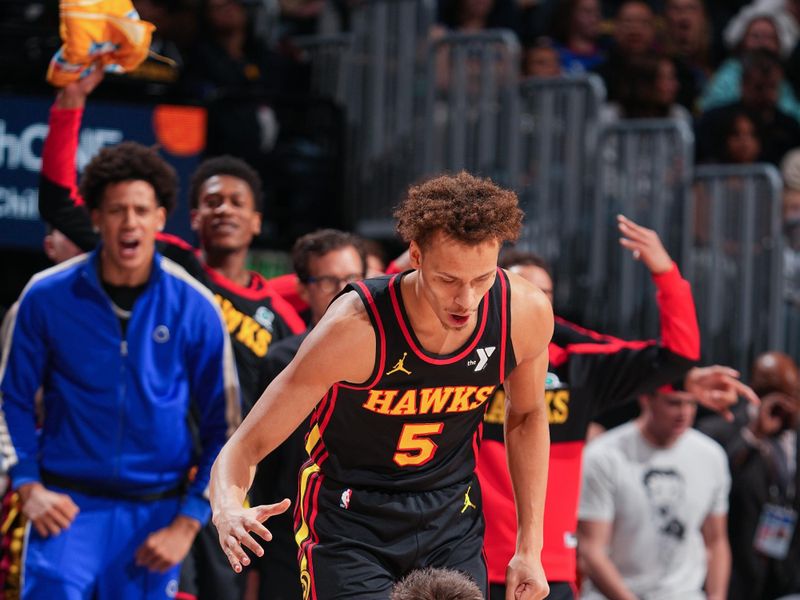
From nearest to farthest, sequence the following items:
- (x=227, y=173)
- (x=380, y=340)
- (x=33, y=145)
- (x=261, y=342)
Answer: (x=380, y=340) < (x=261, y=342) < (x=227, y=173) < (x=33, y=145)

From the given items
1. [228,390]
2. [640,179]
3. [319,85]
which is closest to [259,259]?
[319,85]

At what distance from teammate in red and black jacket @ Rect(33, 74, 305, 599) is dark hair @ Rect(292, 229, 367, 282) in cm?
25

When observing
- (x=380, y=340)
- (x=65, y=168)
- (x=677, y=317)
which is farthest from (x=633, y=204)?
(x=380, y=340)

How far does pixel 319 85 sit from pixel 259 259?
1.66 meters

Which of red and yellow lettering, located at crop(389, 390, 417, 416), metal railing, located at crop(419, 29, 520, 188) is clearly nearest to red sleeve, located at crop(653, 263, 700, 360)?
red and yellow lettering, located at crop(389, 390, 417, 416)

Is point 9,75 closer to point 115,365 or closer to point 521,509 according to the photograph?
point 115,365

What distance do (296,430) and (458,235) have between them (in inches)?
73.2

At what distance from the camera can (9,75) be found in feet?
25.5

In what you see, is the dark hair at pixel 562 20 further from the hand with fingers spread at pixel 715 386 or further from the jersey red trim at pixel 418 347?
the jersey red trim at pixel 418 347

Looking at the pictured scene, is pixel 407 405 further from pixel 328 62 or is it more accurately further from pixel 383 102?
pixel 328 62

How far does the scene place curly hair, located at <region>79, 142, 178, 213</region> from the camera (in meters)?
5.20

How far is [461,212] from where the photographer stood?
3.59 metres

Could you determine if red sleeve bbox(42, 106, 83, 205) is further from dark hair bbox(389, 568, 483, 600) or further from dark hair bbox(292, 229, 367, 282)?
dark hair bbox(389, 568, 483, 600)

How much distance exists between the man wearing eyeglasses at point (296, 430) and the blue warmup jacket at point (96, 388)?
36 centimetres
